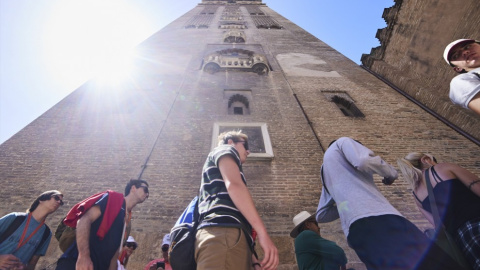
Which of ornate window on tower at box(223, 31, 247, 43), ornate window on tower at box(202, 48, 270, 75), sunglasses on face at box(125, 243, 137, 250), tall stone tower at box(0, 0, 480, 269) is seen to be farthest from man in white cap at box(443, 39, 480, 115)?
ornate window on tower at box(223, 31, 247, 43)

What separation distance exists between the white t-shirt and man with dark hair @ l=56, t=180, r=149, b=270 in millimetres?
2646

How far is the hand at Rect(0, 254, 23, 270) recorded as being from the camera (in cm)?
216

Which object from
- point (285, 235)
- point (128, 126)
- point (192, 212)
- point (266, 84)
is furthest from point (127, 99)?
point (192, 212)

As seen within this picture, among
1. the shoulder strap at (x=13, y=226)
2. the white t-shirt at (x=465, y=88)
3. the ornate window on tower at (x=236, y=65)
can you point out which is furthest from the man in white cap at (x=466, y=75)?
the ornate window on tower at (x=236, y=65)

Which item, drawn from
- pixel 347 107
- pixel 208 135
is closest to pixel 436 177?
pixel 208 135

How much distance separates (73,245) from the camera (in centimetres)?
196

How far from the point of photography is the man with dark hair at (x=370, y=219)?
1528 mm

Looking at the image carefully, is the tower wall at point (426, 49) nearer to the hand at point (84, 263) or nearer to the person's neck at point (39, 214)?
the hand at point (84, 263)

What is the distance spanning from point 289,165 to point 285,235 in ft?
5.28

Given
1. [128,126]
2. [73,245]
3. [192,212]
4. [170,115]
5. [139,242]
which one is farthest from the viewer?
[170,115]

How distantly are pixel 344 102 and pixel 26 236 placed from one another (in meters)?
7.60

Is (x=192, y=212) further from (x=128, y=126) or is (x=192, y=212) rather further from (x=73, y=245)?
(x=128, y=126)

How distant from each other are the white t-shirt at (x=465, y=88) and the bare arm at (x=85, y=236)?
8.92ft

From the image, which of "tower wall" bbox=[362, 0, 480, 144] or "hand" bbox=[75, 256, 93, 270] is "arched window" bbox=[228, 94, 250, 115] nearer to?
"tower wall" bbox=[362, 0, 480, 144]
